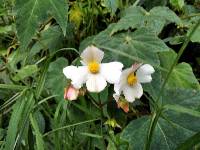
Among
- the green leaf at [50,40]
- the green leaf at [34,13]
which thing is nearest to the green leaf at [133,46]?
the green leaf at [34,13]

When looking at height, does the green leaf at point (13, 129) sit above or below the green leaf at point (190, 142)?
below

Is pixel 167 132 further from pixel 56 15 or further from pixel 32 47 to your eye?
pixel 32 47

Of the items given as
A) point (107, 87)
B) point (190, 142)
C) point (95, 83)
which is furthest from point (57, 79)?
point (190, 142)

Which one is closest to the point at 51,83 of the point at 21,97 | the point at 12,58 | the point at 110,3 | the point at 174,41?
the point at 21,97

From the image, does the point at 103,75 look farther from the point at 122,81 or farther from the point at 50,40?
the point at 50,40

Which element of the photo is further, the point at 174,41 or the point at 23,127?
the point at 174,41

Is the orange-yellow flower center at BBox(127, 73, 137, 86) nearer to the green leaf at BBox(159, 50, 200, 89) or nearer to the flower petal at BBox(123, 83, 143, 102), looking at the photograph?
the flower petal at BBox(123, 83, 143, 102)

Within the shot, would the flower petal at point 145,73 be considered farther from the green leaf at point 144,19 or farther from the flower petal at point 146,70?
the green leaf at point 144,19

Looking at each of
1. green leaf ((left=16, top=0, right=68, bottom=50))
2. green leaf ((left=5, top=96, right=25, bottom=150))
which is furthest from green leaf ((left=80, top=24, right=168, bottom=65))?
green leaf ((left=5, top=96, right=25, bottom=150))
